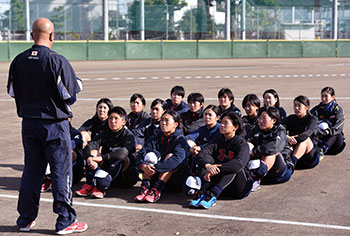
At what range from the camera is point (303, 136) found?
29.5 ft

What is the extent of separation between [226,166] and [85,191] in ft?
6.47

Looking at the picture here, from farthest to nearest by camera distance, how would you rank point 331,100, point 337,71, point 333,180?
1. point 337,71
2. point 331,100
3. point 333,180

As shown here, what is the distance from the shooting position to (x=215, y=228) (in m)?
6.29

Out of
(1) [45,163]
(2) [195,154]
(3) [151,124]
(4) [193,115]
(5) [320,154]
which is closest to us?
(1) [45,163]

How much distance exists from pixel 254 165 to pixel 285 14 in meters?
53.2

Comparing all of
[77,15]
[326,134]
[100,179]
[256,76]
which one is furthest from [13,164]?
[77,15]

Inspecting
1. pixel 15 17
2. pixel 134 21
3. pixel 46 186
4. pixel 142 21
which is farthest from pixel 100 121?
pixel 134 21

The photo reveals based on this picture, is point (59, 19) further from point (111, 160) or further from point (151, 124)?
point (111, 160)

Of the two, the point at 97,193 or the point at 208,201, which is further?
the point at 97,193

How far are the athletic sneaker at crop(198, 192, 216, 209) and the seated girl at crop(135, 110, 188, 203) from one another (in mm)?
691

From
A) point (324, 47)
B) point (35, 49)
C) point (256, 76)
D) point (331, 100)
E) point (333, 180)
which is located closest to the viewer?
point (35, 49)

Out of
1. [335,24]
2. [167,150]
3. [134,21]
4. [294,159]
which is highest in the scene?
[335,24]

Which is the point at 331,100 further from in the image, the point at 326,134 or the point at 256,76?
the point at 256,76

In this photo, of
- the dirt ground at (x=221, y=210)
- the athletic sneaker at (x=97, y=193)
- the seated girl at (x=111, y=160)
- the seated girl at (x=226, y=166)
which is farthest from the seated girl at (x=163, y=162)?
the athletic sneaker at (x=97, y=193)
